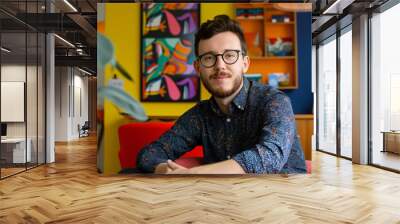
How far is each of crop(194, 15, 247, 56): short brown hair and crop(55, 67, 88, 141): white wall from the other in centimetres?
1365

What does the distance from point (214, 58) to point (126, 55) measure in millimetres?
377

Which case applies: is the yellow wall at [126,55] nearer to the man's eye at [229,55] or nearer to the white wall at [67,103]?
the man's eye at [229,55]

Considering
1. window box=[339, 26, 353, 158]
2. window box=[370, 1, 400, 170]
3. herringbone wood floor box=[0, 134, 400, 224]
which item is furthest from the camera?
window box=[339, 26, 353, 158]

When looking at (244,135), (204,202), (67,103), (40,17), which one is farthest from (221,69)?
(67,103)

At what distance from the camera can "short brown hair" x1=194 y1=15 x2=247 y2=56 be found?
4.81 feet

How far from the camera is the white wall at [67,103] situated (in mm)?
14344

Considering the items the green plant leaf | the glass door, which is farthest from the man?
the glass door

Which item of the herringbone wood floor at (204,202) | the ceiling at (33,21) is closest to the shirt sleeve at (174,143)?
the herringbone wood floor at (204,202)

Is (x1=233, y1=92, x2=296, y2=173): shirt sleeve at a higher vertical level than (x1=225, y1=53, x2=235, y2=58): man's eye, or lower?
lower

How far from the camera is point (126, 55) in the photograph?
1595 millimetres

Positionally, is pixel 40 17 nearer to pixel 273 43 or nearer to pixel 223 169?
pixel 273 43

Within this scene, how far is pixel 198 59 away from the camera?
4.81ft

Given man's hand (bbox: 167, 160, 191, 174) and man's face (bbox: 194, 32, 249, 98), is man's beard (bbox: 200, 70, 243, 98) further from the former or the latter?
man's hand (bbox: 167, 160, 191, 174)

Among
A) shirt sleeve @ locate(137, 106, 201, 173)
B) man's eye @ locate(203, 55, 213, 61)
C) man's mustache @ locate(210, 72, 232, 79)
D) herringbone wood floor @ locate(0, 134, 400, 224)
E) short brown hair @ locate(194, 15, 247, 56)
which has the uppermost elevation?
short brown hair @ locate(194, 15, 247, 56)
